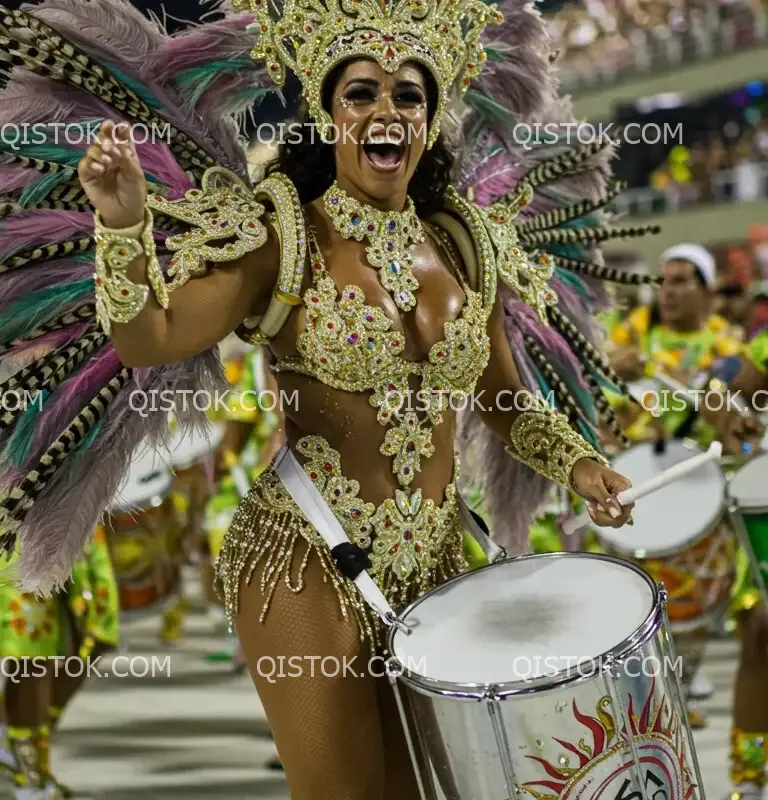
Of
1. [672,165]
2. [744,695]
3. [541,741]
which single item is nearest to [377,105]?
[541,741]

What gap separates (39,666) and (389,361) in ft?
7.64

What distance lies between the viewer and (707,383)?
5199 millimetres

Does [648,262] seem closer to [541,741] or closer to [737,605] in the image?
[737,605]

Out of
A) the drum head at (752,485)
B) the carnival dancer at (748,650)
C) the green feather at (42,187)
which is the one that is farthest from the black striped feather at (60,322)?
the carnival dancer at (748,650)

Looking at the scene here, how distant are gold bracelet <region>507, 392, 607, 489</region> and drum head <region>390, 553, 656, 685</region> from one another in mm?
230

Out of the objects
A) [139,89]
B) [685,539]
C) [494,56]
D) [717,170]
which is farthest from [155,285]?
[717,170]

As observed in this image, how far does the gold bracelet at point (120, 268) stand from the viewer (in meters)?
2.24

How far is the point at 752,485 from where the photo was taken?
153 inches

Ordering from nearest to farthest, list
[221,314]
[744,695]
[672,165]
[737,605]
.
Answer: [221,314]
[744,695]
[737,605]
[672,165]

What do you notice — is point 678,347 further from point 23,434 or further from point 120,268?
point 120,268

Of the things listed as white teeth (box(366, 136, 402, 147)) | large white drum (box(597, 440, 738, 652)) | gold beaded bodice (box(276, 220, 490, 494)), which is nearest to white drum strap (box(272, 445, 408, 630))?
gold beaded bodice (box(276, 220, 490, 494))

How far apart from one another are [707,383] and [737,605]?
87 cm

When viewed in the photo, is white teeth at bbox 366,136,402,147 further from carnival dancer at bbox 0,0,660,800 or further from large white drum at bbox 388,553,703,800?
large white drum at bbox 388,553,703,800

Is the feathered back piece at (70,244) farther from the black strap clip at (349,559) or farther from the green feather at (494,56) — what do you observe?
the green feather at (494,56)
